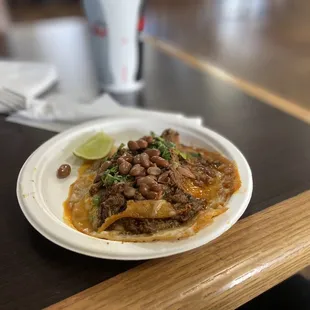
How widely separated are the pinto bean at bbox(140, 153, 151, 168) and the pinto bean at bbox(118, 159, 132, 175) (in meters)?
0.03

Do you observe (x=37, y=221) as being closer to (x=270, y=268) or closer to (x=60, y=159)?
(x=60, y=159)

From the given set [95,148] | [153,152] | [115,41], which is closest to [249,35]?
[115,41]

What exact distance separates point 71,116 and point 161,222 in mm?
581

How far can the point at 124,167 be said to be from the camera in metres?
0.76

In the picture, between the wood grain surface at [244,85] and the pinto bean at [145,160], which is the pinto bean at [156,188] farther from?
the wood grain surface at [244,85]

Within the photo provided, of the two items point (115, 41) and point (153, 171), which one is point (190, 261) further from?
point (115, 41)

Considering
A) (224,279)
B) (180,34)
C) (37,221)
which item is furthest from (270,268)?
(180,34)

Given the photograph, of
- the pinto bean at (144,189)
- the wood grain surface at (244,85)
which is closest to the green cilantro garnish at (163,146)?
the pinto bean at (144,189)

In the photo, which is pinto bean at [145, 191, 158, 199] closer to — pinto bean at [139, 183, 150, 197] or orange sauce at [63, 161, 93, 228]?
pinto bean at [139, 183, 150, 197]

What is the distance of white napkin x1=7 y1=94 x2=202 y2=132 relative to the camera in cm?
117

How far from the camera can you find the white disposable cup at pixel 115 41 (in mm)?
1276

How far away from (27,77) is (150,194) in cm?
89

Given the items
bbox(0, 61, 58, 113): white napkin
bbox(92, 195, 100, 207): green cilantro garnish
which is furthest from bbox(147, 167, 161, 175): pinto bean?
bbox(0, 61, 58, 113): white napkin

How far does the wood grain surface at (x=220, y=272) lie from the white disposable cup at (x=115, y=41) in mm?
792
